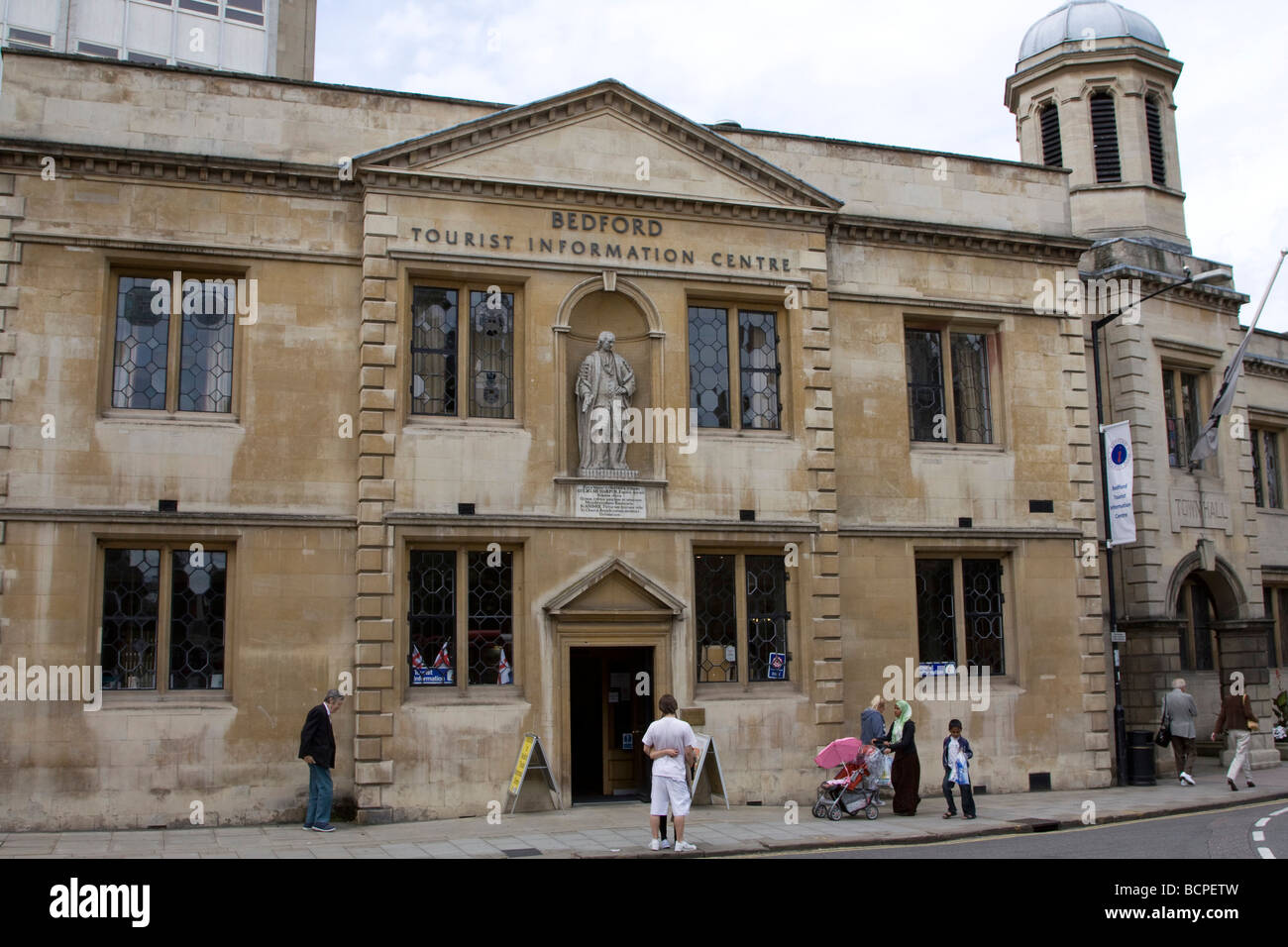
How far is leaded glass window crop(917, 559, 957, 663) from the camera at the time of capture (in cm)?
2197

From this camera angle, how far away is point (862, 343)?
22.2 m

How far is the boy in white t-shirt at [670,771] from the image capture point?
49.1ft

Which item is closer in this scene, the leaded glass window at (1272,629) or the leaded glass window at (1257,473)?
the leaded glass window at (1272,629)

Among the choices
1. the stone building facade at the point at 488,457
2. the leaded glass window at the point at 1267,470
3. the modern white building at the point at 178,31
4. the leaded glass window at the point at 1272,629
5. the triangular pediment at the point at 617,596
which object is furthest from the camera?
the leaded glass window at the point at 1267,470

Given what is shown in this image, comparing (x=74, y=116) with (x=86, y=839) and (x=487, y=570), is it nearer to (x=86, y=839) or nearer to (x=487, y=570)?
(x=487, y=570)

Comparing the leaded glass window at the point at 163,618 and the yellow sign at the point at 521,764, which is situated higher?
the leaded glass window at the point at 163,618

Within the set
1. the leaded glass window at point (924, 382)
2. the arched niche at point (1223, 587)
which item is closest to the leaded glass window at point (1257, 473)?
the arched niche at point (1223, 587)

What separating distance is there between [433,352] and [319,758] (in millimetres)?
6647

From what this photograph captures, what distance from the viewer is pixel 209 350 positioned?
1909 cm

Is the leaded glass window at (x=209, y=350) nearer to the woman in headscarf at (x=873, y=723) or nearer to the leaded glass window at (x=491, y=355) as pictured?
the leaded glass window at (x=491, y=355)
